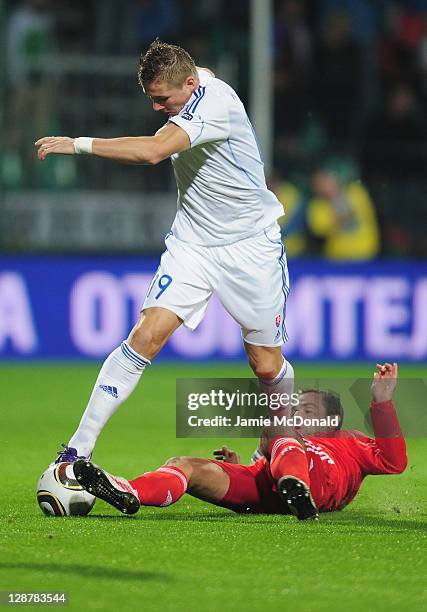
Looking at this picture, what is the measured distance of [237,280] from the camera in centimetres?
623

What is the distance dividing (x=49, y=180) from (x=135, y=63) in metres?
1.52

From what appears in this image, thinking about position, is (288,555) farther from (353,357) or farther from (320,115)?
(320,115)

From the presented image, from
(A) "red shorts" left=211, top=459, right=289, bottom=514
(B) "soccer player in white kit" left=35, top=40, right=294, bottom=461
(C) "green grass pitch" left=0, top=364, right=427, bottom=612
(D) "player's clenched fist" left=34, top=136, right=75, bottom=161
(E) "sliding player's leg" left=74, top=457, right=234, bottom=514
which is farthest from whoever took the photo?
(B) "soccer player in white kit" left=35, top=40, right=294, bottom=461

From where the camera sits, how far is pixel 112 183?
43.7 feet

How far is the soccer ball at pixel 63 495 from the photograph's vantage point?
225 inches

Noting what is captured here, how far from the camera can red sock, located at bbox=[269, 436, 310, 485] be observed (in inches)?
218

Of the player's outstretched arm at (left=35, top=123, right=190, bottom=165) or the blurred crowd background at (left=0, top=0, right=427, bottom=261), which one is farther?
the blurred crowd background at (left=0, top=0, right=427, bottom=261)

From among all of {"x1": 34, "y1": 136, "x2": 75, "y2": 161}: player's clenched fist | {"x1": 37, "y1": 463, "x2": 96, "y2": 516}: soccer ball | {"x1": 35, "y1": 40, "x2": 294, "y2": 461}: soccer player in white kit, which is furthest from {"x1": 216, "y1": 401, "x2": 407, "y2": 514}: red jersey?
{"x1": 34, "y1": 136, "x2": 75, "y2": 161}: player's clenched fist

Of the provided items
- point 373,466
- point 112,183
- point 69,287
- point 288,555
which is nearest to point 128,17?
point 112,183

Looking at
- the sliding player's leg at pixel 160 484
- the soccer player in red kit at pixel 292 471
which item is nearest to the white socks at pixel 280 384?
the soccer player in red kit at pixel 292 471

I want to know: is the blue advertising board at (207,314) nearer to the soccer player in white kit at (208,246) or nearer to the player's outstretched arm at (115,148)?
the soccer player in white kit at (208,246)

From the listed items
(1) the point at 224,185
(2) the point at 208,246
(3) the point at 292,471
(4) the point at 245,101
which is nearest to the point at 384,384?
Answer: (3) the point at 292,471

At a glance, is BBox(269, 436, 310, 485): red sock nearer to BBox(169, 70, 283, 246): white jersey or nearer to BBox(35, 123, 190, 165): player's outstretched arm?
BBox(169, 70, 283, 246): white jersey

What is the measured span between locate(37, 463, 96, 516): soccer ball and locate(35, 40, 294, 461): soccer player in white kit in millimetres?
162
